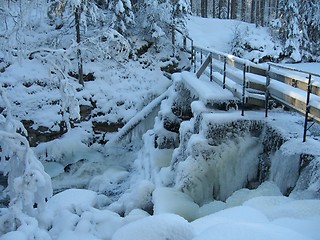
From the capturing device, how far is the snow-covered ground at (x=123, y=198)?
3.99 metres

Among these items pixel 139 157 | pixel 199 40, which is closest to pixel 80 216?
pixel 139 157

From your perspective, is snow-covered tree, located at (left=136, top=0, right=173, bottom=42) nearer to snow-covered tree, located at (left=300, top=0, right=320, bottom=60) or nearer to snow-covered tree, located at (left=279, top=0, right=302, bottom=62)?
snow-covered tree, located at (left=279, top=0, right=302, bottom=62)

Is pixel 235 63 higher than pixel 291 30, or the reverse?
pixel 235 63

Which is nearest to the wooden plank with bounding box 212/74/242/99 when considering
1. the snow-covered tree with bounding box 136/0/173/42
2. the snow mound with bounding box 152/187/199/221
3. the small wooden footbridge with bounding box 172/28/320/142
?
the small wooden footbridge with bounding box 172/28/320/142

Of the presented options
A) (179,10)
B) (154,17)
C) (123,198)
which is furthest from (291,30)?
(123,198)

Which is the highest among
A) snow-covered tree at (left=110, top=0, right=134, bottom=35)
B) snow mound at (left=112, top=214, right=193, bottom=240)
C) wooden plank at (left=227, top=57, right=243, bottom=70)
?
snow-covered tree at (left=110, top=0, right=134, bottom=35)

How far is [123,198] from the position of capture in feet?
30.2

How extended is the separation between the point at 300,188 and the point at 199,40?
713 inches

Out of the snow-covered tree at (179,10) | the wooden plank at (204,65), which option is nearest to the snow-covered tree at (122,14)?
the snow-covered tree at (179,10)

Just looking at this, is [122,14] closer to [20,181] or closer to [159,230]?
[20,181]

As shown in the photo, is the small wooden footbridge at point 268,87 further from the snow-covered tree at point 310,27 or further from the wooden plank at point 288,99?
the snow-covered tree at point 310,27

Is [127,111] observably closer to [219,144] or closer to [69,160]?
[69,160]

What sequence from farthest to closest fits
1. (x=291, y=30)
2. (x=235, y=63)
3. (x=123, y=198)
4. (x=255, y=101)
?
1. (x=291, y=30)
2. (x=123, y=198)
3. (x=235, y=63)
4. (x=255, y=101)

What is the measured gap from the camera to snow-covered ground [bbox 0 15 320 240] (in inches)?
157
